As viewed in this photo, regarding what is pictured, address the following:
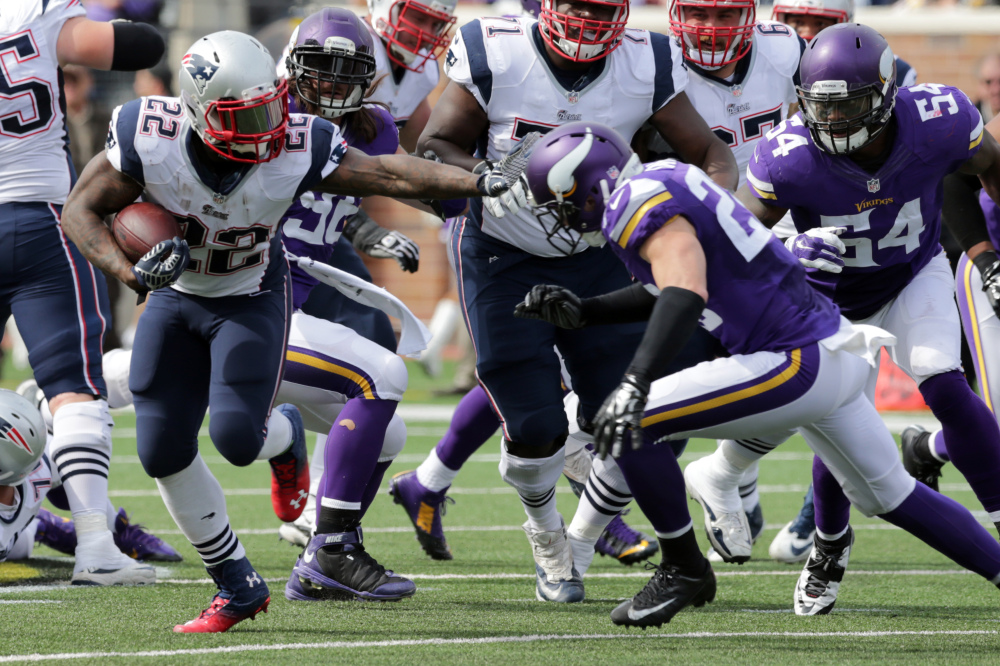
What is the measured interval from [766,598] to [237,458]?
1790mm

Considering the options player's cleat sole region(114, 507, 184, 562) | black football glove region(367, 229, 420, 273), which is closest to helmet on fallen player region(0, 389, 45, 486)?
player's cleat sole region(114, 507, 184, 562)

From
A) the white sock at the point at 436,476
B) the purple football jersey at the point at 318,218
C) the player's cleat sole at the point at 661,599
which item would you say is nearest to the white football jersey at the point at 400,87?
the purple football jersey at the point at 318,218

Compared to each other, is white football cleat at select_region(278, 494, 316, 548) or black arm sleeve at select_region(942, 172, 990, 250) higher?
black arm sleeve at select_region(942, 172, 990, 250)

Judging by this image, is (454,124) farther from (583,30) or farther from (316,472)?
(316,472)

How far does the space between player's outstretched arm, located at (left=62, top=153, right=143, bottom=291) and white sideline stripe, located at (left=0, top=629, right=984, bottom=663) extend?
3.29 ft

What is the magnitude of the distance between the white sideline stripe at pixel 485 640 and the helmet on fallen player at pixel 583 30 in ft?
5.80

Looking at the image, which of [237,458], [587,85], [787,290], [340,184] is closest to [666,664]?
[787,290]

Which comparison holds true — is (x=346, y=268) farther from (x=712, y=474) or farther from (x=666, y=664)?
(x=666, y=664)

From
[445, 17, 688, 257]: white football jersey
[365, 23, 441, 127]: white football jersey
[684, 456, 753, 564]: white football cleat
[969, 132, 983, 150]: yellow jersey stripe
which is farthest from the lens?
[365, 23, 441, 127]: white football jersey

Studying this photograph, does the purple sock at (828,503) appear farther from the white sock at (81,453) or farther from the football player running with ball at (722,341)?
the white sock at (81,453)

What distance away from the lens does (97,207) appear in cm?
362

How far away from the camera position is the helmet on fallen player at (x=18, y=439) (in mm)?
4191

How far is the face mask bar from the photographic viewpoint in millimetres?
3479

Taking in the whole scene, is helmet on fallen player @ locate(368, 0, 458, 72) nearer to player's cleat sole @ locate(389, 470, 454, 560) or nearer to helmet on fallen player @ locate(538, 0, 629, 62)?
helmet on fallen player @ locate(538, 0, 629, 62)
